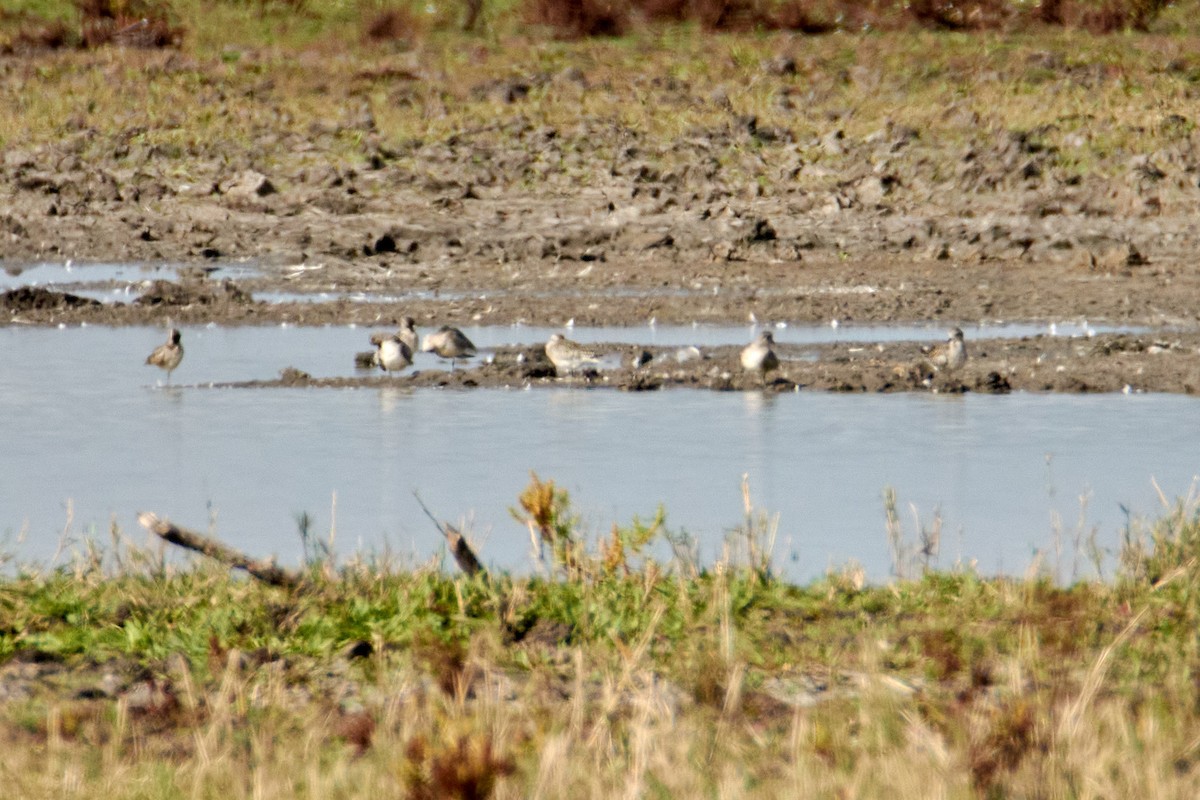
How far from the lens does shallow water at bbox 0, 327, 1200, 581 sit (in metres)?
7.68

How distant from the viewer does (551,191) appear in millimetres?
24547

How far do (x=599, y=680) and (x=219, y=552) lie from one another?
119 cm

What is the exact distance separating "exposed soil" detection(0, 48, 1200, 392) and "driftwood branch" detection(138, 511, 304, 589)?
628 cm

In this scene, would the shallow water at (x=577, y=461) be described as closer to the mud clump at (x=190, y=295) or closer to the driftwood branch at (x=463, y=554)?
the driftwood branch at (x=463, y=554)

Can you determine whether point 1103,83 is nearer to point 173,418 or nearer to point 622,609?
point 173,418

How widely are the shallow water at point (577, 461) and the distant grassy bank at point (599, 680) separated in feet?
2.50

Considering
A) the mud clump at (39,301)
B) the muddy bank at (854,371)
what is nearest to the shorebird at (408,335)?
the muddy bank at (854,371)

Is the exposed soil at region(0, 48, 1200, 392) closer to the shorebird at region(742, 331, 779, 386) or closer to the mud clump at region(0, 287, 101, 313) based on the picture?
the mud clump at region(0, 287, 101, 313)

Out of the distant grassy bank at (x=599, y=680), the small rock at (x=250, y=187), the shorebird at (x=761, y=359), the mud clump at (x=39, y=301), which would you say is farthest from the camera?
the small rock at (x=250, y=187)

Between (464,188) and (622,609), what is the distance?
63.1 ft

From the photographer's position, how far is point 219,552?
5.73m

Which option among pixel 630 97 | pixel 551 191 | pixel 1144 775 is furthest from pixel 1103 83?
pixel 1144 775

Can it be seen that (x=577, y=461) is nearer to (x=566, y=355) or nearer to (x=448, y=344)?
(x=566, y=355)

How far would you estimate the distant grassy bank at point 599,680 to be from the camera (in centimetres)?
412
